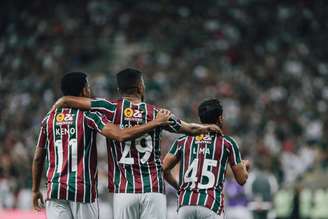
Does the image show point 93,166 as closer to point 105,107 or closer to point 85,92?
point 105,107

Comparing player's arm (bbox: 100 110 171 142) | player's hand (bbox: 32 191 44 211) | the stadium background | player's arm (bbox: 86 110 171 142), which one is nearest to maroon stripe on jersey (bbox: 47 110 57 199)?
player's hand (bbox: 32 191 44 211)

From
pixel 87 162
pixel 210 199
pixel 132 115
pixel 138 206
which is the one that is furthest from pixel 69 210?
pixel 210 199

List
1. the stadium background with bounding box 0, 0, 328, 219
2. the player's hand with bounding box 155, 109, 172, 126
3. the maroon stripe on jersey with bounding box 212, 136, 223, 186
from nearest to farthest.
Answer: the player's hand with bounding box 155, 109, 172, 126
the maroon stripe on jersey with bounding box 212, 136, 223, 186
the stadium background with bounding box 0, 0, 328, 219

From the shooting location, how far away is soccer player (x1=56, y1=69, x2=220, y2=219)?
25.8 feet

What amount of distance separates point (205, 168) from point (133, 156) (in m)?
0.69

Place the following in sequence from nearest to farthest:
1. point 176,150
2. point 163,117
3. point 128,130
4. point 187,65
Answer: point 128,130 → point 163,117 → point 176,150 → point 187,65

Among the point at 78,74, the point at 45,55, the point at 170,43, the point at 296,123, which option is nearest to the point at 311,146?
the point at 296,123

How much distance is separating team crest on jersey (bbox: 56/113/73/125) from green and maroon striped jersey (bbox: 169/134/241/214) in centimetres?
104

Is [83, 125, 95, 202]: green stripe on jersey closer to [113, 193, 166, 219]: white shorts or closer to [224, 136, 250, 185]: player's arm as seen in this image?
[113, 193, 166, 219]: white shorts

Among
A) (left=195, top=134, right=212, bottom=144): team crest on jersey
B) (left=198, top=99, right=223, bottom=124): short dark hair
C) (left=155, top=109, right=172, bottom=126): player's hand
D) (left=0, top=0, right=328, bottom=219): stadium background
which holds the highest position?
(left=0, top=0, right=328, bottom=219): stadium background

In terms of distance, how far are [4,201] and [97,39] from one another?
28.8 ft

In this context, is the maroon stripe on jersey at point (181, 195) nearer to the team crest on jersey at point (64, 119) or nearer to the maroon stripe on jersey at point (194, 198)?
the maroon stripe on jersey at point (194, 198)

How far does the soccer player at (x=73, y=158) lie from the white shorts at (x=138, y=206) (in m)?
0.24

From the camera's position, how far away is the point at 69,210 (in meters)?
7.97
